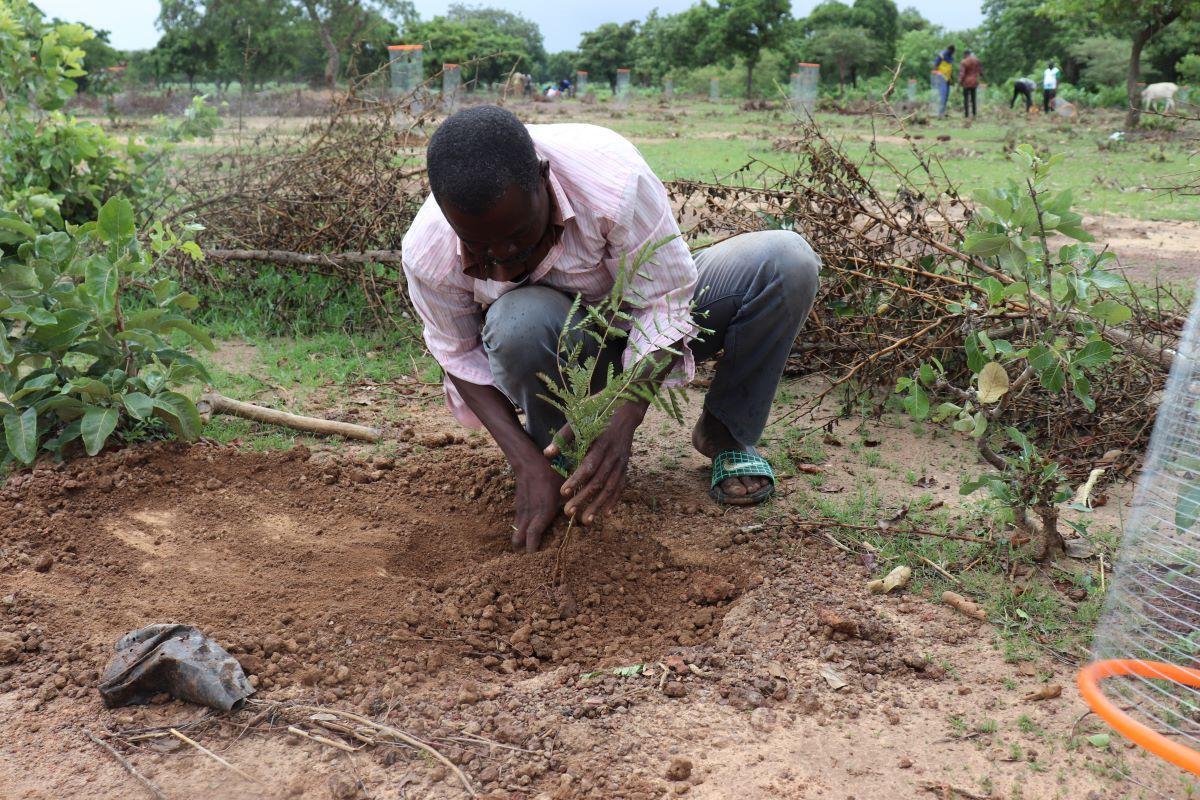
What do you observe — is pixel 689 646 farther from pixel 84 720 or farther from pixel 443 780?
pixel 84 720

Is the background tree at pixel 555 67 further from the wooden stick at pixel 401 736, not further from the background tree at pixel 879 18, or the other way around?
the wooden stick at pixel 401 736

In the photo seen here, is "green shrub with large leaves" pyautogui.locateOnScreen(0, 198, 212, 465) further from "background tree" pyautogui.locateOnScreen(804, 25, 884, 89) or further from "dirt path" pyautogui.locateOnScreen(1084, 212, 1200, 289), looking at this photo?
"background tree" pyautogui.locateOnScreen(804, 25, 884, 89)

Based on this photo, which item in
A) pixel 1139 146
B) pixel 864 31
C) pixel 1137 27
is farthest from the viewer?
pixel 864 31

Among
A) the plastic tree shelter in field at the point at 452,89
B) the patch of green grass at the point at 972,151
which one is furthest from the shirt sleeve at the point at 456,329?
the patch of green grass at the point at 972,151

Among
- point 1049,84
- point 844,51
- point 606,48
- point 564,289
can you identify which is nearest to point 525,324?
point 564,289

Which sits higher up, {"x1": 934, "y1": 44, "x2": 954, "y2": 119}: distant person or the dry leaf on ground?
{"x1": 934, "y1": 44, "x2": 954, "y2": 119}: distant person

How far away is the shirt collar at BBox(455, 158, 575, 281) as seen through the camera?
7.00 feet

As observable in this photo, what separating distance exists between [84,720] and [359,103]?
12.2ft

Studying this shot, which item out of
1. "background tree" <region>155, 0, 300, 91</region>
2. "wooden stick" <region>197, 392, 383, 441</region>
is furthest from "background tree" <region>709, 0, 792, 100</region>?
"wooden stick" <region>197, 392, 383, 441</region>

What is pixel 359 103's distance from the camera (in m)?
4.96

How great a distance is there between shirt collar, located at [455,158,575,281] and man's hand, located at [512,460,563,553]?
0.50 m

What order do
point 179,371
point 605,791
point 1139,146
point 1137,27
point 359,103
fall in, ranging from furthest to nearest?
point 1137,27
point 1139,146
point 359,103
point 179,371
point 605,791

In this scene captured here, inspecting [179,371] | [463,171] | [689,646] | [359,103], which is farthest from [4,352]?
[359,103]

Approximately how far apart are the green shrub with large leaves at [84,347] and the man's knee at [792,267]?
5.37ft
